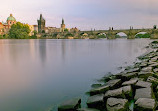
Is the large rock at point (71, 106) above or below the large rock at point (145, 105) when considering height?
below

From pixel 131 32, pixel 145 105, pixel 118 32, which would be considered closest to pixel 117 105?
pixel 145 105

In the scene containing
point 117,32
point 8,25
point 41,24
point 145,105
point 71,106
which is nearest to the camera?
point 145,105

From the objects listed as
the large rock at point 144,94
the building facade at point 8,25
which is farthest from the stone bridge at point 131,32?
the large rock at point 144,94

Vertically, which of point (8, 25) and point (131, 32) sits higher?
point (8, 25)

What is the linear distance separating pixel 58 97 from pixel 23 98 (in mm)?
1113

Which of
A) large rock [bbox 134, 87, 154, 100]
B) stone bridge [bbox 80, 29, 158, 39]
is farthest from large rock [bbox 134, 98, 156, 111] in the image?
stone bridge [bbox 80, 29, 158, 39]

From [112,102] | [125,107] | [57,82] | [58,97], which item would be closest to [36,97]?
[58,97]

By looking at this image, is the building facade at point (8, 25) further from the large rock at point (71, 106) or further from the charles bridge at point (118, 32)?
the large rock at point (71, 106)

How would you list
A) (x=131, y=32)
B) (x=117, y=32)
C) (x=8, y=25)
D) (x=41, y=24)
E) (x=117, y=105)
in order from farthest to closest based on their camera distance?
(x=41, y=24) → (x=8, y=25) → (x=117, y=32) → (x=131, y=32) → (x=117, y=105)

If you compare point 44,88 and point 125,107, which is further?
point 44,88

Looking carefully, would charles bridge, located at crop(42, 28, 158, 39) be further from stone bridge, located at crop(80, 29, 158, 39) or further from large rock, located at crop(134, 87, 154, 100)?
large rock, located at crop(134, 87, 154, 100)

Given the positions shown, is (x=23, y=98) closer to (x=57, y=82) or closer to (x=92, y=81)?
(x=57, y=82)

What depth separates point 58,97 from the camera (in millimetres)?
5070

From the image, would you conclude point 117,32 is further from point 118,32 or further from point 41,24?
point 41,24
